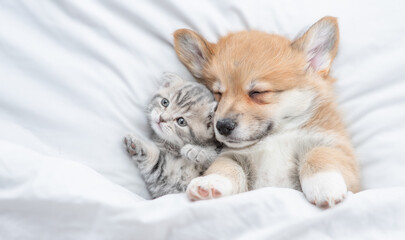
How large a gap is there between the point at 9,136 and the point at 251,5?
1.32 meters

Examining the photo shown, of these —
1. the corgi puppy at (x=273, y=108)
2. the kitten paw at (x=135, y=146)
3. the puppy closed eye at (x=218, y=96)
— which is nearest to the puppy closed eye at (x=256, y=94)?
the corgi puppy at (x=273, y=108)

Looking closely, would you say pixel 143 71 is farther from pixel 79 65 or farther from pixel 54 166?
pixel 54 166

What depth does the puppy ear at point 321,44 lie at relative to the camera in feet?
6.97

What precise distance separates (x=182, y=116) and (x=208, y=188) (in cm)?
49

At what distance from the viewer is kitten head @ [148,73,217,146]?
2.08 m

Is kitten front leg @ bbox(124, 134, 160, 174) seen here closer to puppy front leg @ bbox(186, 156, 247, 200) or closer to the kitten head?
the kitten head

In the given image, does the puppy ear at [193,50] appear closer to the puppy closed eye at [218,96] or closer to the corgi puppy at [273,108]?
the corgi puppy at [273,108]

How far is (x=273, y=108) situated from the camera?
1985 mm

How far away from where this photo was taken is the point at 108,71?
2.07m

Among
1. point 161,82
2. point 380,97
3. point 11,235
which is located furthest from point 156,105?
point 380,97

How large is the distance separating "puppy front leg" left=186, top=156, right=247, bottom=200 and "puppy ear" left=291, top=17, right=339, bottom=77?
2.17 feet

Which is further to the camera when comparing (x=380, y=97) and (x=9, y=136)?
(x=380, y=97)

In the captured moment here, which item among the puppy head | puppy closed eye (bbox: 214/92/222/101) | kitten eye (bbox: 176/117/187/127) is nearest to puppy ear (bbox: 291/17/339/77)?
the puppy head

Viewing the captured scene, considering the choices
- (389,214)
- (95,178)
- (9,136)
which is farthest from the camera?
(9,136)
